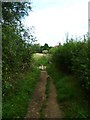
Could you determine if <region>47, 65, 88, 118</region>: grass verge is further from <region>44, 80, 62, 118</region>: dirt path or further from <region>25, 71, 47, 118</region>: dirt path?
<region>25, 71, 47, 118</region>: dirt path

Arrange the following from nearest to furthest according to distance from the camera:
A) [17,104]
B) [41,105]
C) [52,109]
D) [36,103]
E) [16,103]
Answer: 1. [52,109]
2. [17,104]
3. [16,103]
4. [41,105]
5. [36,103]

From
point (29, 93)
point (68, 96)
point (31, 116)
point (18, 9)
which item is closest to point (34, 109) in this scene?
point (31, 116)

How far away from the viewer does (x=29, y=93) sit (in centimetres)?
1448

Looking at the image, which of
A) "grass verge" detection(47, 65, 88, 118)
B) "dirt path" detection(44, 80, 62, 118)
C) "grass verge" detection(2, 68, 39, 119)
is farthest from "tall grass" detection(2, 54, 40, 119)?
"grass verge" detection(47, 65, 88, 118)

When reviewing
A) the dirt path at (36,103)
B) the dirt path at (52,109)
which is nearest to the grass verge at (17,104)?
the dirt path at (36,103)

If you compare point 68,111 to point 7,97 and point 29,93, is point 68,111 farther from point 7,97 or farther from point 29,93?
point 29,93

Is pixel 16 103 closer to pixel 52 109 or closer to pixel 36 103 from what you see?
pixel 36 103

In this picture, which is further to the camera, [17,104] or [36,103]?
[36,103]

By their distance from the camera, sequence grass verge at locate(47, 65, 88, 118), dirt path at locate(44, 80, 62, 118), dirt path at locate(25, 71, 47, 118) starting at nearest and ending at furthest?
grass verge at locate(47, 65, 88, 118) → dirt path at locate(44, 80, 62, 118) → dirt path at locate(25, 71, 47, 118)

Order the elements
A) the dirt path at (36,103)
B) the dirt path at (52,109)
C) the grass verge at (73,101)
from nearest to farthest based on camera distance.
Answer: the grass verge at (73,101)
the dirt path at (52,109)
the dirt path at (36,103)

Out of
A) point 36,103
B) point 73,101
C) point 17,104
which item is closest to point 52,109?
point 73,101

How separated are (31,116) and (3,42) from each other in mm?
3201

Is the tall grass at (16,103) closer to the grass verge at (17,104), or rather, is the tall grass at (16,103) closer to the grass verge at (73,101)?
the grass verge at (17,104)

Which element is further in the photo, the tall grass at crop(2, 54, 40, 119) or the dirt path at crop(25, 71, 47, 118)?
the dirt path at crop(25, 71, 47, 118)
